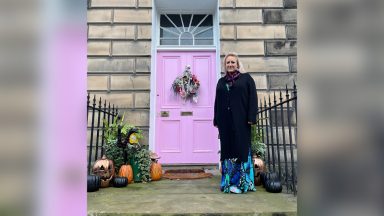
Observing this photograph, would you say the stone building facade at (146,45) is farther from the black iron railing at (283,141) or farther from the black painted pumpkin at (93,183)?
the black painted pumpkin at (93,183)

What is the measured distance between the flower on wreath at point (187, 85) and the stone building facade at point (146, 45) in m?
0.63

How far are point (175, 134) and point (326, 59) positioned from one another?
6.34 metres

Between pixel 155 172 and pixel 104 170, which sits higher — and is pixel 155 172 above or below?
below

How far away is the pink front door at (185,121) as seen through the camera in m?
6.71

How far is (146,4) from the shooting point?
22.1 ft

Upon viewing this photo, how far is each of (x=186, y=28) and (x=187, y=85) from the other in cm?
145

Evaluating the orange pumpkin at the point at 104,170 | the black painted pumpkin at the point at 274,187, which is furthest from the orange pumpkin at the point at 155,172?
the black painted pumpkin at the point at 274,187

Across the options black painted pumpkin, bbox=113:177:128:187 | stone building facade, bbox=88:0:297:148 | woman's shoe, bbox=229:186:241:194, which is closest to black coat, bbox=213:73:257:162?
woman's shoe, bbox=229:186:241:194

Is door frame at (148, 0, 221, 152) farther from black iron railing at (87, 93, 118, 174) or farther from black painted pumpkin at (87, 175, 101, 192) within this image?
black painted pumpkin at (87, 175, 101, 192)

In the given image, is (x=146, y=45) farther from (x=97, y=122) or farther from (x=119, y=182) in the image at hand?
(x=119, y=182)

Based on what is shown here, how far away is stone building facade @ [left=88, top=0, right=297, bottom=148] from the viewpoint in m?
6.49

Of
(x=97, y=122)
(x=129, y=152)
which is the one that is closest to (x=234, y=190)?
(x=129, y=152)

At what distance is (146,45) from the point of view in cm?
665

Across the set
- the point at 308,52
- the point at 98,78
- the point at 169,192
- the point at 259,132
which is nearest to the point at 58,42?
the point at 308,52
